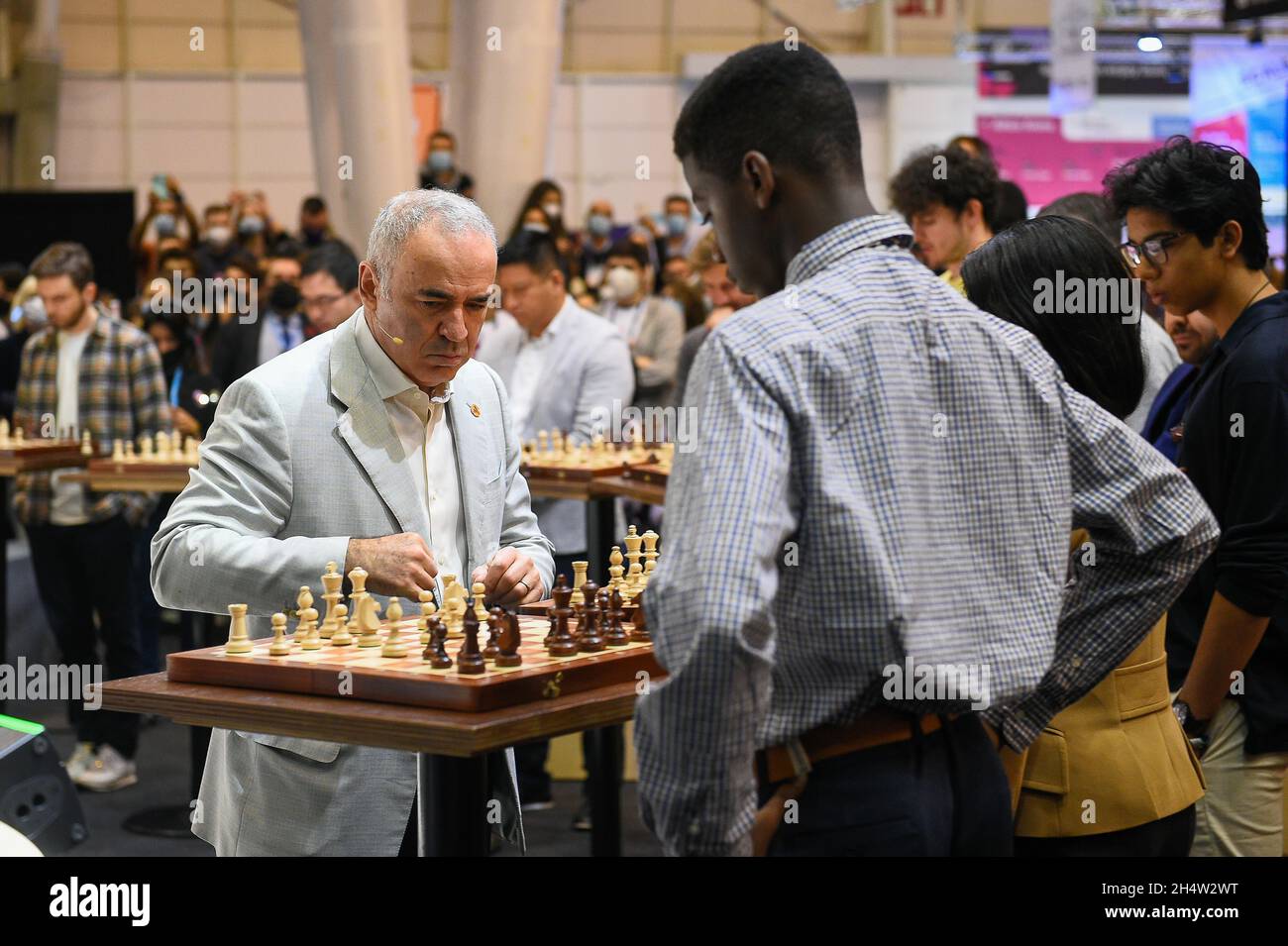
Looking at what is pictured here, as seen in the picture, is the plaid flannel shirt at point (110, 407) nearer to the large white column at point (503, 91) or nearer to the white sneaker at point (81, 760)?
the white sneaker at point (81, 760)

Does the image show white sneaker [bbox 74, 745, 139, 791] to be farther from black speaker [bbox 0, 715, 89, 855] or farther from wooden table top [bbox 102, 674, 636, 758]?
wooden table top [bbox 102, 674, 636, 758]

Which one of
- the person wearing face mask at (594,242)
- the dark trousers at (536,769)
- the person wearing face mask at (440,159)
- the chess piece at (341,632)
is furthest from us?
the person wearing face mask at (594,242)

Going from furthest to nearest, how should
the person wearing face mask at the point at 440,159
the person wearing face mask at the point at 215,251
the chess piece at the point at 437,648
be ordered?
the person wearing face mask at the point at 440,159 < the person wearing face mask at the point at 215,251 < the chess piece at the point at 437,648

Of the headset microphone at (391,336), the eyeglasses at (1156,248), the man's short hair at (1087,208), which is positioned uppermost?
the man's short hair at (1087,208)

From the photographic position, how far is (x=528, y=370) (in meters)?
6.34

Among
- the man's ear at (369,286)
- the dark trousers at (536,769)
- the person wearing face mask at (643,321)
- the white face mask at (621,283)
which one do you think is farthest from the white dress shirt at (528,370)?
the man's ear at (369,286)

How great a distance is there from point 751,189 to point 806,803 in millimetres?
737

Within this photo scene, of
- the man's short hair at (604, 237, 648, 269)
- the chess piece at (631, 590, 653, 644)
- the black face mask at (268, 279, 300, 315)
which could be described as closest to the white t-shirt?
the black face mask at (268, 279, 300, 315)

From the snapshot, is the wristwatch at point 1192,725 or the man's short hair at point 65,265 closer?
the wristwatch at point 1192,725

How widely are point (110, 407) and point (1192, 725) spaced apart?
197 inches

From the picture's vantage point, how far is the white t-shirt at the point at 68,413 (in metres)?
6.55

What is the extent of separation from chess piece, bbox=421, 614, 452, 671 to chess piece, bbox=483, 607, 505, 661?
6 centimetres

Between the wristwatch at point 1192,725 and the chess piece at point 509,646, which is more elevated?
the chess piece at point 509,646
